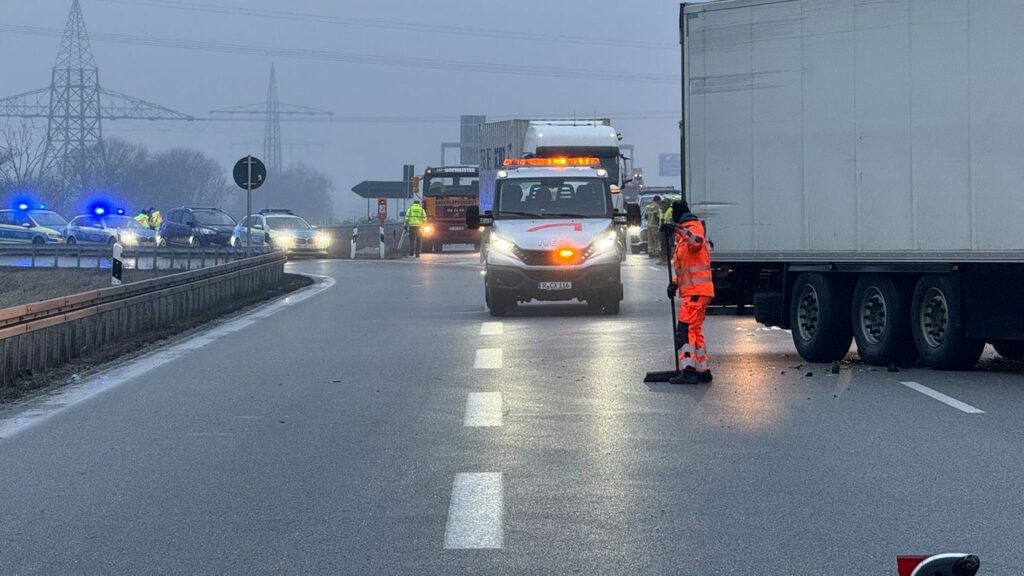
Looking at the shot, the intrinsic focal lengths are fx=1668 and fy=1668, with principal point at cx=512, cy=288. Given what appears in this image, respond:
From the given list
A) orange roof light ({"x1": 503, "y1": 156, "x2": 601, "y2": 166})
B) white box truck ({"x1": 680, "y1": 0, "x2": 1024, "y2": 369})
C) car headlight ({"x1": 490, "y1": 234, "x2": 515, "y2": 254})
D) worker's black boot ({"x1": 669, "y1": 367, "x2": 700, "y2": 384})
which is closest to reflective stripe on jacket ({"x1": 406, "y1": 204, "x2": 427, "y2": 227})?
orange roof light ({"x1": 503, "y1": 156, "x2": 601, "y2": 166})

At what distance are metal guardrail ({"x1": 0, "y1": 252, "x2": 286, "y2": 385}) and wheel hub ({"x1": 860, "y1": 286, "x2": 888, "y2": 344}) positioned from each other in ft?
24.5

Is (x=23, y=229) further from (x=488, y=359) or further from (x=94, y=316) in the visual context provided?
(x=488, y=359)

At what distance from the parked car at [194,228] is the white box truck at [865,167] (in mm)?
35329

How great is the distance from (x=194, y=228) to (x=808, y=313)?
1464 inches

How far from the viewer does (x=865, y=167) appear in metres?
15.3

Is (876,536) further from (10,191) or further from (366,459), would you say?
(10,191)

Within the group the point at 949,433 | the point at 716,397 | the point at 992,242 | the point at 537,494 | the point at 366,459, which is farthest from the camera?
the point at 992,242

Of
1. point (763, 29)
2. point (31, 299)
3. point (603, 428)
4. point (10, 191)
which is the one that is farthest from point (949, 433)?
point (10, 191)

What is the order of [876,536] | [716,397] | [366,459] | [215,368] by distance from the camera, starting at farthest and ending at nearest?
[215,368], [716,397], [366,459], [876,536]

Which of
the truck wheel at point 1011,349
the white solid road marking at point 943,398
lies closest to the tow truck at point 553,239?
the truck wheel at point 1011,349

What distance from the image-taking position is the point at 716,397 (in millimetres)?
12891

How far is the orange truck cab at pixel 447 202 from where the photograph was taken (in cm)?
5588

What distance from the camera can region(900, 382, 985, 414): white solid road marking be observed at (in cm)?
1187

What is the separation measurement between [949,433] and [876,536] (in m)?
3.61
